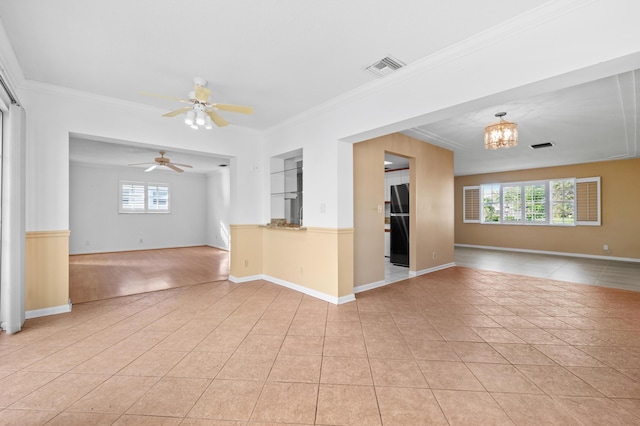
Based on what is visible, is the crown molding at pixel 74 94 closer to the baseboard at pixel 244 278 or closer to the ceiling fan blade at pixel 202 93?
the ceiling fan blade at pixel 202 93

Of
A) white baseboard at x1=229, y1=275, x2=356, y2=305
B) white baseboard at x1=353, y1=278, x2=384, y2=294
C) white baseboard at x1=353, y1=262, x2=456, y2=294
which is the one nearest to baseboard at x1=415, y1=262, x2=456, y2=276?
white baseboard at x1=353, y1=262, x2=456, y2=294

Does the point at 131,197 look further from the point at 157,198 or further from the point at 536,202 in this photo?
the point at 536,202

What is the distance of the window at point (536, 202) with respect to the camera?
750 cm

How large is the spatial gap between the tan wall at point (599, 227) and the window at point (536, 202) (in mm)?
159

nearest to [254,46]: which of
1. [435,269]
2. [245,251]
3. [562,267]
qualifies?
[245,251]

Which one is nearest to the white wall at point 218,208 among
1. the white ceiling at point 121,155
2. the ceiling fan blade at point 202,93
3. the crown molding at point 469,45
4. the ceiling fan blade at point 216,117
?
the white ceiling at point 121,155

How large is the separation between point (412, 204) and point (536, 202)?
569 centimetres

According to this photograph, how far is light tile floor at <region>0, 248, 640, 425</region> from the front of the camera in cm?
167

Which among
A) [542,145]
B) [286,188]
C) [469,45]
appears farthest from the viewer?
[542,145]

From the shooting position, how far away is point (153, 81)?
3.12 m

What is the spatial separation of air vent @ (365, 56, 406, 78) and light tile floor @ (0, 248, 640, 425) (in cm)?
267

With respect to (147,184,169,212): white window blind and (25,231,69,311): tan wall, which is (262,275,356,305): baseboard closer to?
(25,231,69,311): tan wall

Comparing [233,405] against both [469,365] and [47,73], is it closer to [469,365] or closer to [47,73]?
[469,365]

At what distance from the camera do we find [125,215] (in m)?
8.59
